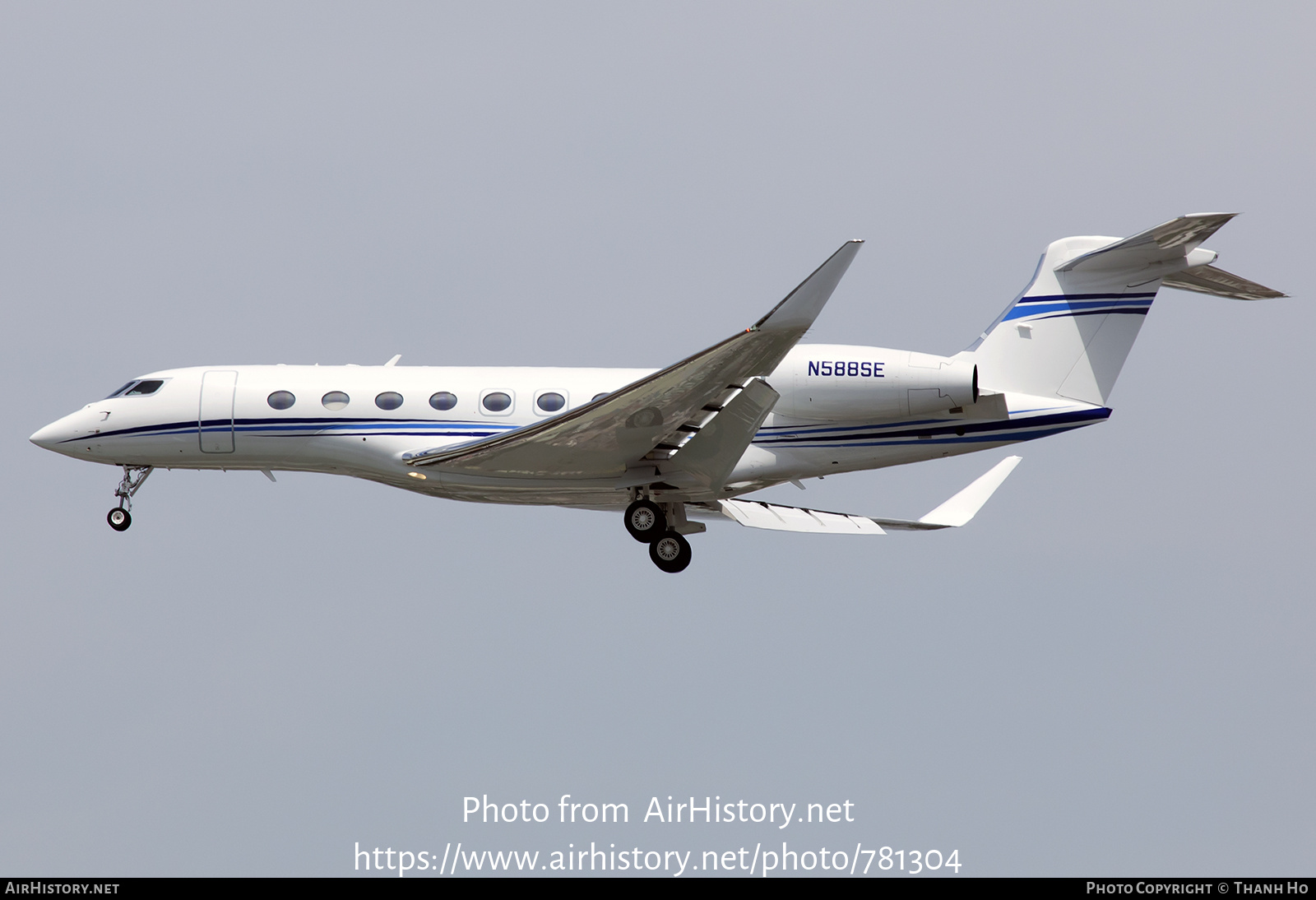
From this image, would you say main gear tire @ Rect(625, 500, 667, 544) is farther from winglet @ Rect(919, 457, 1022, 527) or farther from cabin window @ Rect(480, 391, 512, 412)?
winglet @ Rect(919, 457, 1022, 527)

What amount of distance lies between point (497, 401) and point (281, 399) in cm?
282

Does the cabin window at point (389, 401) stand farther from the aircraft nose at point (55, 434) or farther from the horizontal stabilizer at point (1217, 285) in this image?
the horizontal stabilizer at point (1217, 285)

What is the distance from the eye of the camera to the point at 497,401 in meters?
18.6

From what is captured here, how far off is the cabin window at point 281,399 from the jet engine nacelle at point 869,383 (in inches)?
242

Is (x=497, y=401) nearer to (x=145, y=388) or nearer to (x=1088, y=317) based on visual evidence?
(x=145, y=388)

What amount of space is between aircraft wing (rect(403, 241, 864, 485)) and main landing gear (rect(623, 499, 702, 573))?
1.47 ft

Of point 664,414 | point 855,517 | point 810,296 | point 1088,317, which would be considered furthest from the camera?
point 855,517

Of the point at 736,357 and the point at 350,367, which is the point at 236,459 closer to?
the point at 350,367

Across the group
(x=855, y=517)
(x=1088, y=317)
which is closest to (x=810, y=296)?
(x=1088, y=317)

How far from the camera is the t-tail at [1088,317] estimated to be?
62.3 ft

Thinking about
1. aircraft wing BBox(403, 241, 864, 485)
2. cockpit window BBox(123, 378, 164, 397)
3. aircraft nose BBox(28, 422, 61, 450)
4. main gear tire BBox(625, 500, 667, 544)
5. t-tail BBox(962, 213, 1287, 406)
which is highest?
t-tail BBox(962, 213, 1287, 406)

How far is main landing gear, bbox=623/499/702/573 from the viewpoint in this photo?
60.5ft

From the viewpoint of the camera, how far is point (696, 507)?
2061 cm

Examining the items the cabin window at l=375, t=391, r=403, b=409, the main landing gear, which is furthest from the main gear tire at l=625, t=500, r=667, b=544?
the cabin window at l=375, t=391, r=403, b=409
